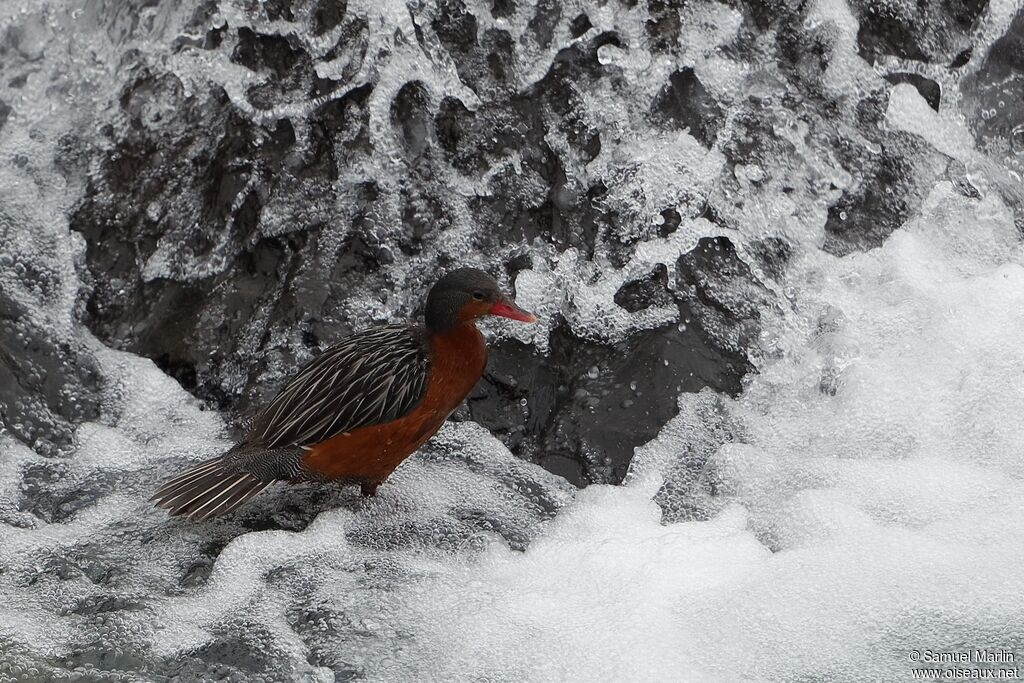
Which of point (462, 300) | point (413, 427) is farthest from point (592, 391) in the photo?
point (413, 427)

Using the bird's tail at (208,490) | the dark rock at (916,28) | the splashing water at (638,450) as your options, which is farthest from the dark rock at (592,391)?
the dark rock at (916,28)

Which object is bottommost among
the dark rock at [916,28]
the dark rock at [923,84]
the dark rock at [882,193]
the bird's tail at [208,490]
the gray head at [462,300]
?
the bird's tail at [208,490]

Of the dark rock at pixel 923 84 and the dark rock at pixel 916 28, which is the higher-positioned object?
the dark rock at pixel 916 28

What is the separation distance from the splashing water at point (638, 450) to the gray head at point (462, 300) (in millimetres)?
591

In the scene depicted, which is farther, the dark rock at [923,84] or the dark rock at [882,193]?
the dark rock at [923,84]

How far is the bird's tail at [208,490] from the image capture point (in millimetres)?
4375

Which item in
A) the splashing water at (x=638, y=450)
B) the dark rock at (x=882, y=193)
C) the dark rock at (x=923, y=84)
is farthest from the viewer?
the dark rock at (x=923, y=84)

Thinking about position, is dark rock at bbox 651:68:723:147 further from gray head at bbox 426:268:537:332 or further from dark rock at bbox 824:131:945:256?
gray head at bbox 426:268:537:332

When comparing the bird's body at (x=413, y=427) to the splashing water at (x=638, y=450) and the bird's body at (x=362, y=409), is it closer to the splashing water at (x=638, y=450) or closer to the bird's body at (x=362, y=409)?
the bird's body at (x=362, y=409)

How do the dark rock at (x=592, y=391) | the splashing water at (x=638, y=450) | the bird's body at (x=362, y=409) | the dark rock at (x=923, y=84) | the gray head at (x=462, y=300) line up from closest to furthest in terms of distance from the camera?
the splashing water at (x=638, y=450) → the bird's body at (x=362, y=409) → the gray head at (x=462, y=300) → the dark rock at (x=592, y=391) → the dark rock at (x=923, y=84)

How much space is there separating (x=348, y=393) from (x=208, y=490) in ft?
1.99

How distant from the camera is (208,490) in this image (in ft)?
14.5

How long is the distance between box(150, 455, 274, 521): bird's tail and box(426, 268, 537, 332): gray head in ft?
2.91

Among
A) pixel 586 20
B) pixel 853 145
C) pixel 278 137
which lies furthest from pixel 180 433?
pixel 853 145
